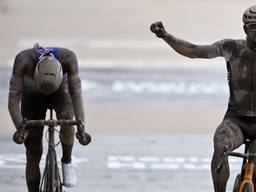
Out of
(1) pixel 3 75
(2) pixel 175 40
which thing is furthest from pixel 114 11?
(2) pixel 175 40

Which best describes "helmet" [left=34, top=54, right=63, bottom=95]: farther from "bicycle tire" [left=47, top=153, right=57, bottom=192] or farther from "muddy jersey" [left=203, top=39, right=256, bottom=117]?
"muddy jersey" [left=203, top=39, right=256, bottom=117]

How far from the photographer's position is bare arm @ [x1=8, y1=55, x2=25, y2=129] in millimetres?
11117

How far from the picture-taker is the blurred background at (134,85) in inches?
574

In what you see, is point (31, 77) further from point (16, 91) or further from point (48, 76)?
point (48, 76)

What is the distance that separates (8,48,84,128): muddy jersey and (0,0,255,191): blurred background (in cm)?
225

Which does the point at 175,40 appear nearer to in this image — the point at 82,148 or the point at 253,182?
the point at 253,182

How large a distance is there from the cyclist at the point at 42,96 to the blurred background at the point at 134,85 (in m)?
1.47

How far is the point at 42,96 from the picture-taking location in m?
11.8

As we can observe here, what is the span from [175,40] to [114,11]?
19280 mm

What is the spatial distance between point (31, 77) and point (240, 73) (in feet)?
6.61

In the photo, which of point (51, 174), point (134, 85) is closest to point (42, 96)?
point (51, 174)

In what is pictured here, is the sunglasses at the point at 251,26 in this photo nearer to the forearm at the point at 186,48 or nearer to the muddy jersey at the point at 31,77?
the forearm at the point at 186,48

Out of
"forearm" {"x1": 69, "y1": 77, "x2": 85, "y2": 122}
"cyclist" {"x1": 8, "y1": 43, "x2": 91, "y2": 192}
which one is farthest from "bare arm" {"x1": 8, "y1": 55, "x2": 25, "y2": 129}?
"forearm" {"x1": 69, "y1": 77, "x2": 85, "y2": 122}

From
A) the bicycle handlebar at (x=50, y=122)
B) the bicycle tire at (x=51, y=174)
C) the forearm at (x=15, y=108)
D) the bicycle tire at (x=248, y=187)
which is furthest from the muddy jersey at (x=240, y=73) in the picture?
the forearm at (x=15, y=108)
